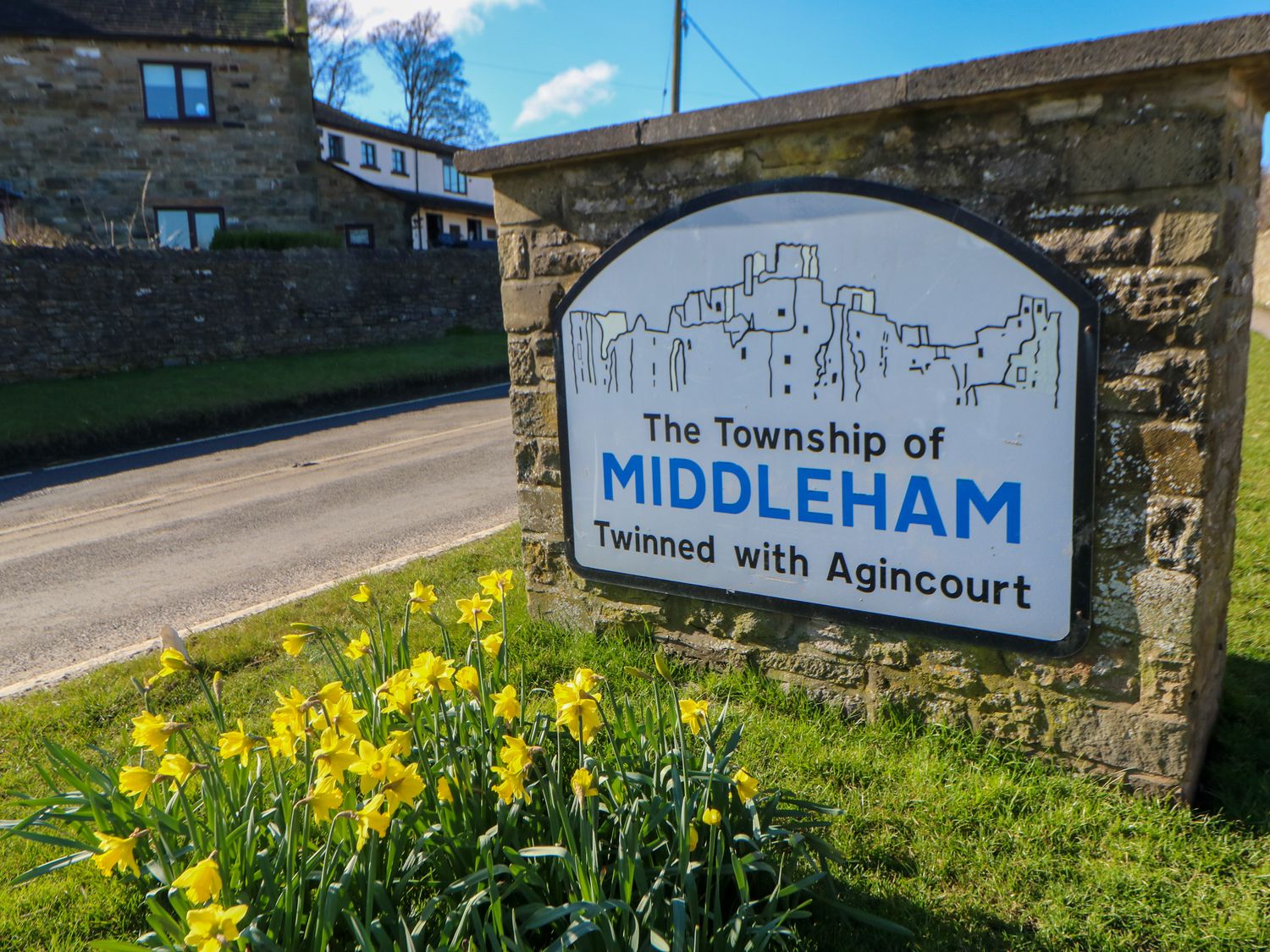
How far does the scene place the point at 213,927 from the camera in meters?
1.84

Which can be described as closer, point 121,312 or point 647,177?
point 647,177

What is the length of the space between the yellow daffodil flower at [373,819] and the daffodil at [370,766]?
0.05m

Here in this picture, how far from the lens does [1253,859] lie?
286 centimetres

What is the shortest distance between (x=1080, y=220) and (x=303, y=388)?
1509cm

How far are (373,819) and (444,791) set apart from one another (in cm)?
37

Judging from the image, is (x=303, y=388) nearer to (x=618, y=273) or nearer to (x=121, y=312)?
(x=121, y=312)

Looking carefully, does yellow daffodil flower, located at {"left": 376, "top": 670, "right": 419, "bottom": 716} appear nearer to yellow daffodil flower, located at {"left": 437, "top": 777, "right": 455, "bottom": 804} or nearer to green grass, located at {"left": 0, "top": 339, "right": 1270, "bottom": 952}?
yellow daffodil flower, located at {"left": 437, "top": 777, "right": 455, "bottom": 804}

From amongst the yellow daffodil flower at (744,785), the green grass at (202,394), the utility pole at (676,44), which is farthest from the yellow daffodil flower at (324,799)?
the utility pole at (676,44)

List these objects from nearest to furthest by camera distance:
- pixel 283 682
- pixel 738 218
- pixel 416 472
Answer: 1. pixel 738 218
2. pixel 283 682
3. pixel 416 472

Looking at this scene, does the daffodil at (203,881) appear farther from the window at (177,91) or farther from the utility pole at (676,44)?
the window at (177,91)

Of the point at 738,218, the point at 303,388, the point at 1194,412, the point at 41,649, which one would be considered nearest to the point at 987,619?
the point at 1194,412

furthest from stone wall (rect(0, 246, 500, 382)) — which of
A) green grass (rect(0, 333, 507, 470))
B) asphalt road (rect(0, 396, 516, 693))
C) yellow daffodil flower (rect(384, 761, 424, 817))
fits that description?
yellow daffodil flower (rect(384, 761, 424, 817))

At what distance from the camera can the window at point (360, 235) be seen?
30.6m

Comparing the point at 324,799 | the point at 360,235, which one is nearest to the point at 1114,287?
the point at 324,799
